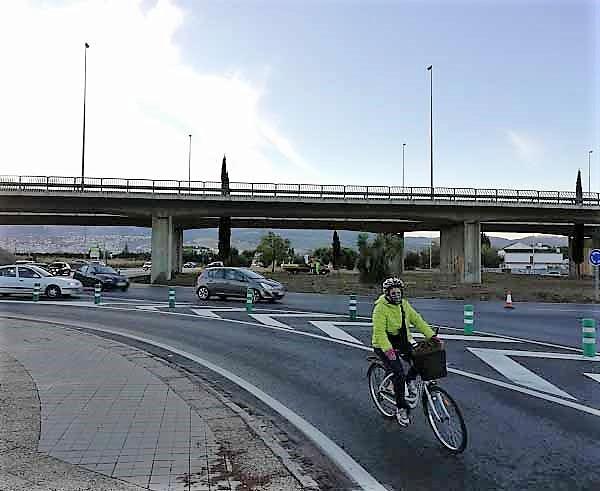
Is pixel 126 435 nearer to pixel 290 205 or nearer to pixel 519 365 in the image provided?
pixel 519 365

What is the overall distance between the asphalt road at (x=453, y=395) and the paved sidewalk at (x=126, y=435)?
3.04 feet

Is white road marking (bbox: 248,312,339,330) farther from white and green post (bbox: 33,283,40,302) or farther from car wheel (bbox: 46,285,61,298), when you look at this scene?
car wheel (bbox: 46,285,61,298)

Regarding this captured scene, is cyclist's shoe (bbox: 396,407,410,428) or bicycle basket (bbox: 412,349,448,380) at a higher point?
bicycle basket (bbox: 412,349,448,380)

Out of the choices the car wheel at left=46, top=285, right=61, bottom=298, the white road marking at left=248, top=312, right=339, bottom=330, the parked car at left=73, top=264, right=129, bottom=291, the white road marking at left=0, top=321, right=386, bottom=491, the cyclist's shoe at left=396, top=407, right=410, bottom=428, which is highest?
the parked car at left=73, top=264, right=129, bottom=291

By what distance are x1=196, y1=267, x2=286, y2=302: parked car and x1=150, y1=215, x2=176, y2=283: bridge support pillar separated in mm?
18912

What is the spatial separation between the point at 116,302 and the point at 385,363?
21.0 meters

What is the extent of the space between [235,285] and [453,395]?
1841 centimetres

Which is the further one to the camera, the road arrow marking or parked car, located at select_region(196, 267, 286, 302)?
parked car, located at select_region(196, 267, 286, 302)

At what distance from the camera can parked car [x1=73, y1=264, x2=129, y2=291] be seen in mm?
34938

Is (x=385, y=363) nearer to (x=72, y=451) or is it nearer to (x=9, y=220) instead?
(x=72, y=451)

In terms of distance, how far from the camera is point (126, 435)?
6391 millimetres

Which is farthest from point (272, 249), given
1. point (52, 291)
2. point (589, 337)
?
point (589, 337)

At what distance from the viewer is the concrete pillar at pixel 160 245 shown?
150 feet

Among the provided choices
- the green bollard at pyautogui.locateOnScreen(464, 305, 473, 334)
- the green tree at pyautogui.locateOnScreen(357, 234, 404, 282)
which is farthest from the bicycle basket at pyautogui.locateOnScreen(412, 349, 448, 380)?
the green tree at pyautogui.locateOnScreen(357, 234, 404, 282)
